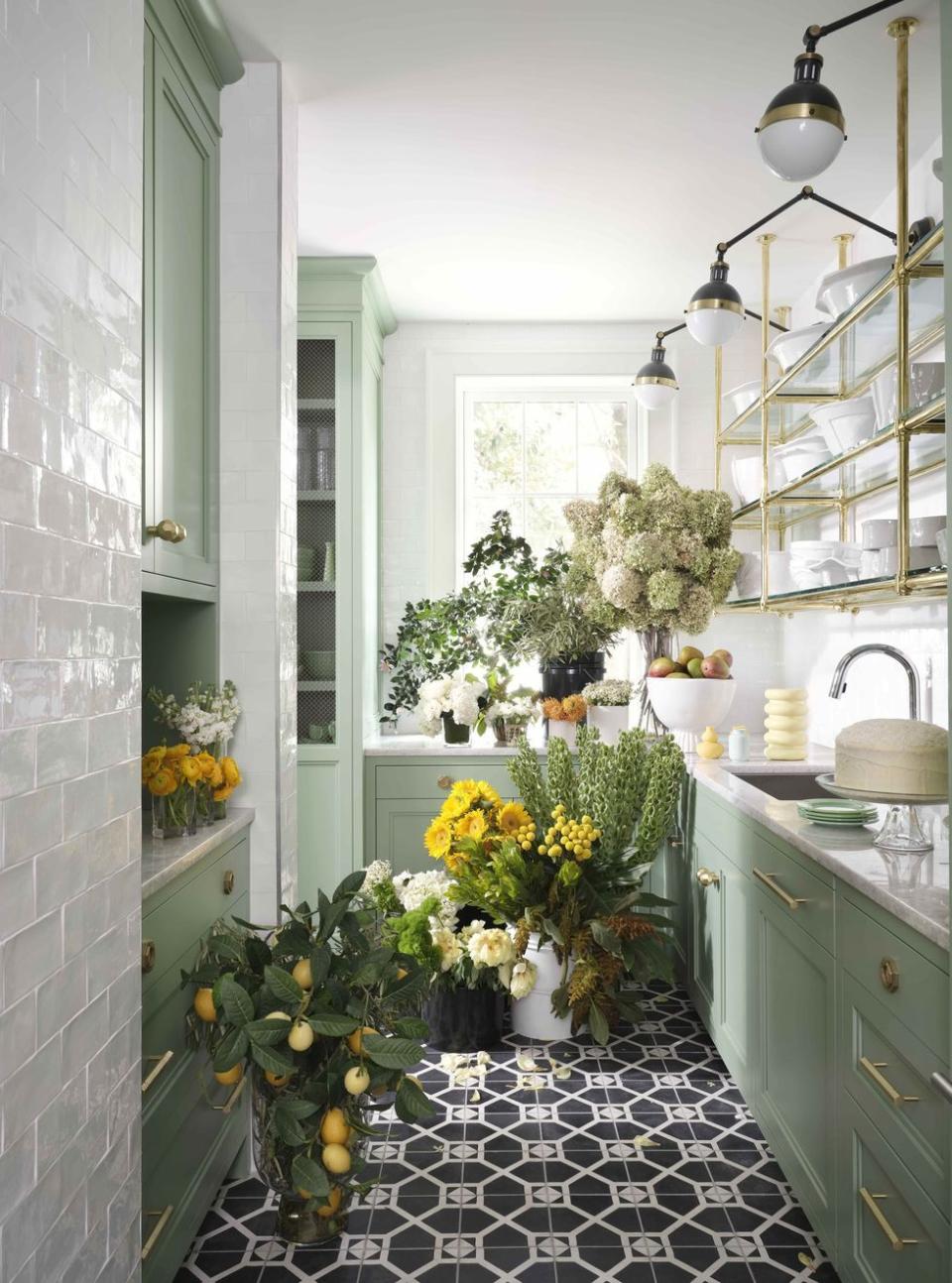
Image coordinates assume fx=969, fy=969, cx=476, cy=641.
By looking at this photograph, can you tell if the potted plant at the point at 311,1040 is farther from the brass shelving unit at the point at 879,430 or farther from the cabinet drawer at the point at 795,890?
the brass shelving unit at the point at 879,430

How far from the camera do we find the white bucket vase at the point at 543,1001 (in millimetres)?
2971

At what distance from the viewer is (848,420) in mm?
2396

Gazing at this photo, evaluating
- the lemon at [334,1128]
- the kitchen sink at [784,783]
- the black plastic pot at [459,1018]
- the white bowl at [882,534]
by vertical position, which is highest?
the white bowl at [882,534]

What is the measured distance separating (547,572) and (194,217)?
6.58 feet

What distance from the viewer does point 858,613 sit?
3.21 metres

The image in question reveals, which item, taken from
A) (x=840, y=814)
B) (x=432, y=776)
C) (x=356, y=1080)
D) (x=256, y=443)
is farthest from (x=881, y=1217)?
(x=432, y=776)

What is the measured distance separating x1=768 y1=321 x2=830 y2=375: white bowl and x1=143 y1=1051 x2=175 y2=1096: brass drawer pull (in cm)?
233

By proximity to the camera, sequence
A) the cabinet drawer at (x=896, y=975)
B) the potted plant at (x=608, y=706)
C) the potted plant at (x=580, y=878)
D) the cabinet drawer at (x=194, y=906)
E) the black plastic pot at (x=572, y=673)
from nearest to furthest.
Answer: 1. the cabinet drawer at (x=896, y=975)
2. the cabinet drawer at (x=194, y=906)
3. the potted plant at (x=580, y=878)
4. the potted plant at (x=608, y=706)
5. the black plastic pot at (x=572, y=673)

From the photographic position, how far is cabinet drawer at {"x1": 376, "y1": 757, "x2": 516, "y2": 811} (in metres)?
3.72

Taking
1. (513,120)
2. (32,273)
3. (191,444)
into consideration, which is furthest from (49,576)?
(513,120)

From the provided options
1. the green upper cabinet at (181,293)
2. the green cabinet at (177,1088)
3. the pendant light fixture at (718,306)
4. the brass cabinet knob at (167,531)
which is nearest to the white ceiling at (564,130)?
the green upper cabinet at (181,293)

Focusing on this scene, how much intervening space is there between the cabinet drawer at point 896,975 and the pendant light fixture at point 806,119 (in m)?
1.43

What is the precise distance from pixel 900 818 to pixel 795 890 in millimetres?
277

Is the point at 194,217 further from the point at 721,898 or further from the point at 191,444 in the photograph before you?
the point at 721,898
